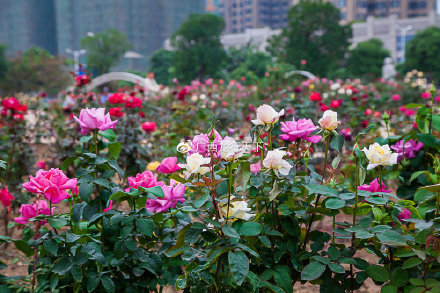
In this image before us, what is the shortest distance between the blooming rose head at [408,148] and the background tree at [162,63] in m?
36.8

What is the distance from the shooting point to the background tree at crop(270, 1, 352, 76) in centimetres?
2478

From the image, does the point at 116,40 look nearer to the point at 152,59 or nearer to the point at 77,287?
the point at 152,59

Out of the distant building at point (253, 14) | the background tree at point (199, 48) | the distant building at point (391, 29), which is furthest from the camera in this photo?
the distant building at point (253, 14)

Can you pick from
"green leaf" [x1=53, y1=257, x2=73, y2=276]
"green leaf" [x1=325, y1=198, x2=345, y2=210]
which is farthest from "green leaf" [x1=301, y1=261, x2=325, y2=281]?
"green leaf" [x1=53, y1=257, x2=73, y2=276]

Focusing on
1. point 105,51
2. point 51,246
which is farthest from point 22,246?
point 105,51

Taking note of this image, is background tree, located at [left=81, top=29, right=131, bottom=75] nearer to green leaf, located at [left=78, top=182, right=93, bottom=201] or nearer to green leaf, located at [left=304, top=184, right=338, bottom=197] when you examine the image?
green leaf, located at [left=78, top=182, right=93, bottom=201]

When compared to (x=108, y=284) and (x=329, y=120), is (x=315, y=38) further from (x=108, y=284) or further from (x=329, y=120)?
(x=108, y=284)

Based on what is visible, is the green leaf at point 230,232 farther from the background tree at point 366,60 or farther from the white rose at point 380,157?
the background tree at point 366,60

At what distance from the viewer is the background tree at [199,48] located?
28562 millimetres

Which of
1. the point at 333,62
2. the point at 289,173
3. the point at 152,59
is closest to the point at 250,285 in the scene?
the point at 289,173

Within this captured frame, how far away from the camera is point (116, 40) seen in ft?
140

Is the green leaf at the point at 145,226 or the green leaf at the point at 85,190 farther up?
the green leaf at the point at 85,190

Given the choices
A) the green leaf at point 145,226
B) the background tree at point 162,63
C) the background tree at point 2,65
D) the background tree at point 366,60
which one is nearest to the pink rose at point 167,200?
the green leaf at point 145,226

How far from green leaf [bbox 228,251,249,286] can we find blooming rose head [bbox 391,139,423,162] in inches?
36.8
